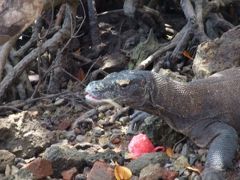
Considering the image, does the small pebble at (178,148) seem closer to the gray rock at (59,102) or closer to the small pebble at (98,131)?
the small pebble at (98,131)

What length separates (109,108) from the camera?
203 inches

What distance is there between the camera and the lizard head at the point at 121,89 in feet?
13.6

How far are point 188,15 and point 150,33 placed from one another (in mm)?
492

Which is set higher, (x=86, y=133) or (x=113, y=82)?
(x=113, y=82)

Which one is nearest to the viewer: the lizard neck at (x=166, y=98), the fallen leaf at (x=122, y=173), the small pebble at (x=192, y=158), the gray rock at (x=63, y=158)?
the fallen leaf at (x=122, y=173)

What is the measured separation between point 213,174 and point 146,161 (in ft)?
1.60

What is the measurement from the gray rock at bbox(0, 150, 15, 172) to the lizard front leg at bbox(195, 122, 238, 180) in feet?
4.74

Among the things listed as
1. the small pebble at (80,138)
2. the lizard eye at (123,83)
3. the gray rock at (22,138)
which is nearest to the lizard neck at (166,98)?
the lizard eye at (123,83)

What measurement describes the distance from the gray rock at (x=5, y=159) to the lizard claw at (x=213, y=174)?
56.9 inches

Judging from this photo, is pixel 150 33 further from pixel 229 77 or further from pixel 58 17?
pixel 229 77

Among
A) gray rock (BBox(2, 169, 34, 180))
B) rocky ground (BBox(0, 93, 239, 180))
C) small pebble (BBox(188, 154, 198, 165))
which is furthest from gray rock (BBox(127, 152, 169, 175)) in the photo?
gray rock (BBox(2, 169, 34, 180))

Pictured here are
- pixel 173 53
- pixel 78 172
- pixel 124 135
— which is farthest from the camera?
pixel 173 53

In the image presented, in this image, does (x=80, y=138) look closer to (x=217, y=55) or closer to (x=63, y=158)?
Result: (x=63, y=158)

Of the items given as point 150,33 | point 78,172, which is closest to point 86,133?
point 78,172
